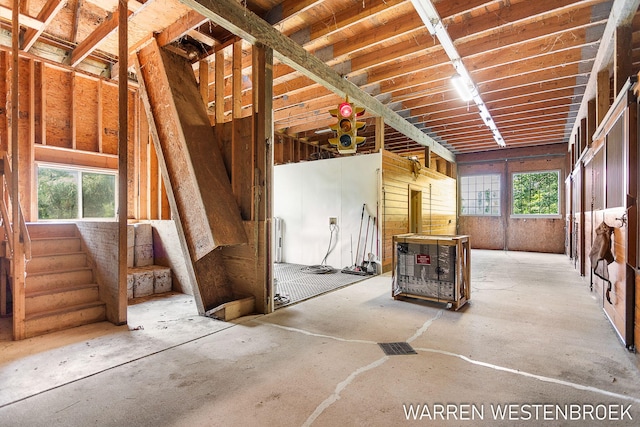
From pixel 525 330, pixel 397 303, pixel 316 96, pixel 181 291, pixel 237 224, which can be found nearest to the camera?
pixel 525 330

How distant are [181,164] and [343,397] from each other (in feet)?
11.3

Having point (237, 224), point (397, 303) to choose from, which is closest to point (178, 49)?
point (237, 224)

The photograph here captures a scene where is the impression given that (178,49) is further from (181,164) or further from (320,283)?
(320,283)

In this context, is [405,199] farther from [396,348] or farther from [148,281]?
[148,281]

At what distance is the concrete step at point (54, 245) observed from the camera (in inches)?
146

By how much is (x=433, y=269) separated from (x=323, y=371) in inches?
96.3

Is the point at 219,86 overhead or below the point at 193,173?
overhead

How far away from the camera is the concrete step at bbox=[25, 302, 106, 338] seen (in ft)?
10.0

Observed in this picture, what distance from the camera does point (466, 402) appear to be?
6.56ft

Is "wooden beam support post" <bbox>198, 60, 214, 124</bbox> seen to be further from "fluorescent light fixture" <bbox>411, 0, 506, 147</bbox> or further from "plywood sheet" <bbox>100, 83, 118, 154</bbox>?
"plywood sheet" <bbox>100, 83, 118, 154</bbox>

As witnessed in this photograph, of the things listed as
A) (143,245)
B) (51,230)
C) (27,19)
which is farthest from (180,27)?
(143,245)

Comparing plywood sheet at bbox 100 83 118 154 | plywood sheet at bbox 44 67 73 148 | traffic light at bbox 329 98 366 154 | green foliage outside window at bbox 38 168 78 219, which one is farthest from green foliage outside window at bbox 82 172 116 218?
traffic light at bbox 329 98 366 154

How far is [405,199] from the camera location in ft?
25.8

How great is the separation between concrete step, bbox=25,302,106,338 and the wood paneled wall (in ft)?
16.2
